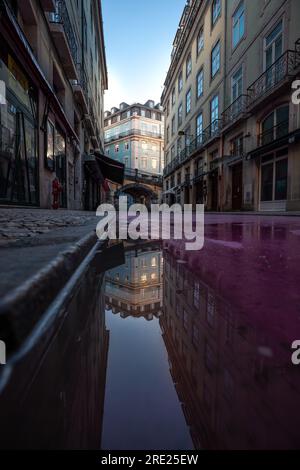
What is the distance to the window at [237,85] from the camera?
43.9ft

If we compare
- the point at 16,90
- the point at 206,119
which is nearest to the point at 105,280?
→ the point at 16,90

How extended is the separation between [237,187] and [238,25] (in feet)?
27.0

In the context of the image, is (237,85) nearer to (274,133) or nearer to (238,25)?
(238,25)

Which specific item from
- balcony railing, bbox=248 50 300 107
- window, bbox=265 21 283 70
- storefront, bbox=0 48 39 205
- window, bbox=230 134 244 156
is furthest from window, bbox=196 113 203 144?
storefront, bbox=0 48 39 205

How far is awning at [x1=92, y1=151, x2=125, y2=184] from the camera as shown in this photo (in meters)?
15.8

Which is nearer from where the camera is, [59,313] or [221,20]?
[59,313]

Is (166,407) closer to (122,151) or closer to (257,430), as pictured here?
(257,430)

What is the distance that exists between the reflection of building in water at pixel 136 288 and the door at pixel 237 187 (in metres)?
13.3

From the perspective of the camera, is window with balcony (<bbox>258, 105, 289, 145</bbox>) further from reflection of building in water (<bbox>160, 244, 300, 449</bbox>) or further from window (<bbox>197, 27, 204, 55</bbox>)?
reflection of building in water (<bbox>160, 244, 300, 449</bbox>)

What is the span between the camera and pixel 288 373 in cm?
47

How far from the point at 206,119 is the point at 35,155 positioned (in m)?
14.3

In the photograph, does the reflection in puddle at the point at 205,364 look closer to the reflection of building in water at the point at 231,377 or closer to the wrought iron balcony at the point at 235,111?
the reflection of building in water at the point at 231,377

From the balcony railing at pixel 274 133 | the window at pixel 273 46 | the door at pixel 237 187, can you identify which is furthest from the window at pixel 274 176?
the window at pixel 273 46

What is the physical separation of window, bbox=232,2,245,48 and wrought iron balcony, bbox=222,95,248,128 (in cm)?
300
